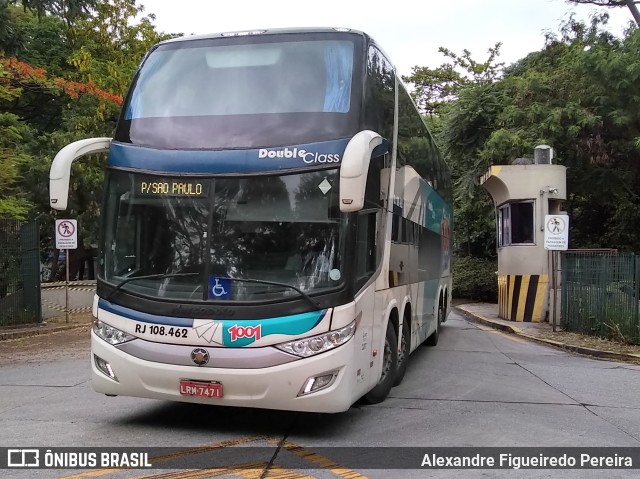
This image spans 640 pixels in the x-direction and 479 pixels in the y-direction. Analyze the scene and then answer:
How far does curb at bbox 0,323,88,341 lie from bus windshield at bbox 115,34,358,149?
10244 millimetres

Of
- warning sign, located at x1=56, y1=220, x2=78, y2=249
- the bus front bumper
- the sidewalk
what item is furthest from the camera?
warning sign, located at x1=56, y1=220, x2=78, y2=249

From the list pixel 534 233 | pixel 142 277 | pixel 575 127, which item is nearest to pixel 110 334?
pixel 142 277

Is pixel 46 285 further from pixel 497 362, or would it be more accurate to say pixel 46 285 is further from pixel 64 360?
pixel 497 362

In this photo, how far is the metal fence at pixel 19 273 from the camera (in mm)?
16047

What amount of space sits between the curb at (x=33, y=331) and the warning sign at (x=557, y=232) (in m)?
12.4

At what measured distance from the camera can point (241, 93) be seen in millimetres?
6457

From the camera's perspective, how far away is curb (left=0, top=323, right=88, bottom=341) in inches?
583

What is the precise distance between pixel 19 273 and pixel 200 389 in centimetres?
1255

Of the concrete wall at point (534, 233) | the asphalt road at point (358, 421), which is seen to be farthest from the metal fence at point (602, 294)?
the asphalt road at point (358, 421)

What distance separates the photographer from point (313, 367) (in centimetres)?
568

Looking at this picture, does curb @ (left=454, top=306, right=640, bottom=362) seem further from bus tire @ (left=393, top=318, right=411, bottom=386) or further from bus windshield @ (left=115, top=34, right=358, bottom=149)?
bus windshield @ (left=115, top=34, right=358, bottom=149)

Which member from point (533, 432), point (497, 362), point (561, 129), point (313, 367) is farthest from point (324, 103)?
point (561, 129)

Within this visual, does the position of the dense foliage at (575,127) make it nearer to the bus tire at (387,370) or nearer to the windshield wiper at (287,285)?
the bus tire at (387,370)

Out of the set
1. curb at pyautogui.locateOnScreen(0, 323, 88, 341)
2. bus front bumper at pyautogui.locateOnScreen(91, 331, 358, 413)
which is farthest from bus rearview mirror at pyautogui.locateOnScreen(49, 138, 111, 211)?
curb at pyautogui.locateOnScreen(0, 323, 88, 341)
